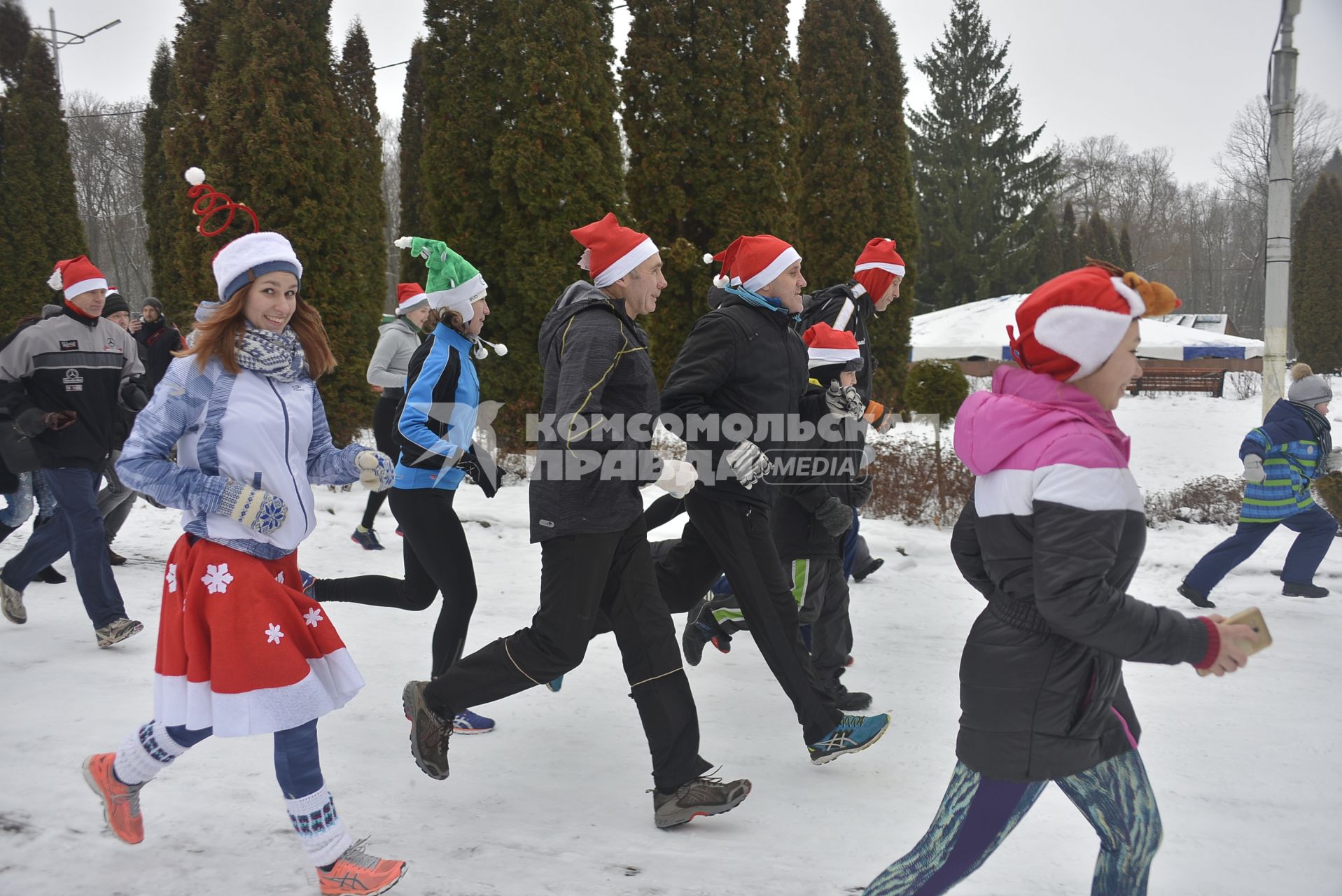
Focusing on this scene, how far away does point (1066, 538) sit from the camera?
2.05 metres

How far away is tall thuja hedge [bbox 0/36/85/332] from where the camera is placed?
48.6 ft

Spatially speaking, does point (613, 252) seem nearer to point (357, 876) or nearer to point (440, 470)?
point (440, 470)

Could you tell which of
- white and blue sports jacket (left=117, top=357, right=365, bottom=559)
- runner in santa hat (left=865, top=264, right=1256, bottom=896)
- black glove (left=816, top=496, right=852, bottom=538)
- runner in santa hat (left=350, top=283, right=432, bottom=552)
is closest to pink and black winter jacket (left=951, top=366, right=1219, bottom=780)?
runner in santa hat (left=865, top=264, right=1256, bottom=896)

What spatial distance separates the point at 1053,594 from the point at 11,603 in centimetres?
555

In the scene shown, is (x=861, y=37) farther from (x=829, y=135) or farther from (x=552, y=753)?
(x=552, y=753)

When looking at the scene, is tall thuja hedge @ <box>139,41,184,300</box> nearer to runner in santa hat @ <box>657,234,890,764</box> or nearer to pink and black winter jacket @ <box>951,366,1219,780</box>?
runner in santa hat @ <box>657,234,890,764</box>

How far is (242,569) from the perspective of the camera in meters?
2.70

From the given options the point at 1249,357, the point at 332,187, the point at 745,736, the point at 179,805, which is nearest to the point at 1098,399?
the point at 745,736

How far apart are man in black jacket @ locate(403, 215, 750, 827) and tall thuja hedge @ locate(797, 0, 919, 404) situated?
11.1 meters

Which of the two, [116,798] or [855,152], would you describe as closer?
[116,798]

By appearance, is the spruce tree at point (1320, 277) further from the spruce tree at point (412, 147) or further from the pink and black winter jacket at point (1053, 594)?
the pink and black winter jacket at point (1053, 594)

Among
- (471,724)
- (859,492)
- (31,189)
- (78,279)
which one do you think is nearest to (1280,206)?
(859,492)

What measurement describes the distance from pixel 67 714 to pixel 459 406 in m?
2.07

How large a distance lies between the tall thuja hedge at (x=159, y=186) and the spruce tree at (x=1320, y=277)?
25.0m
